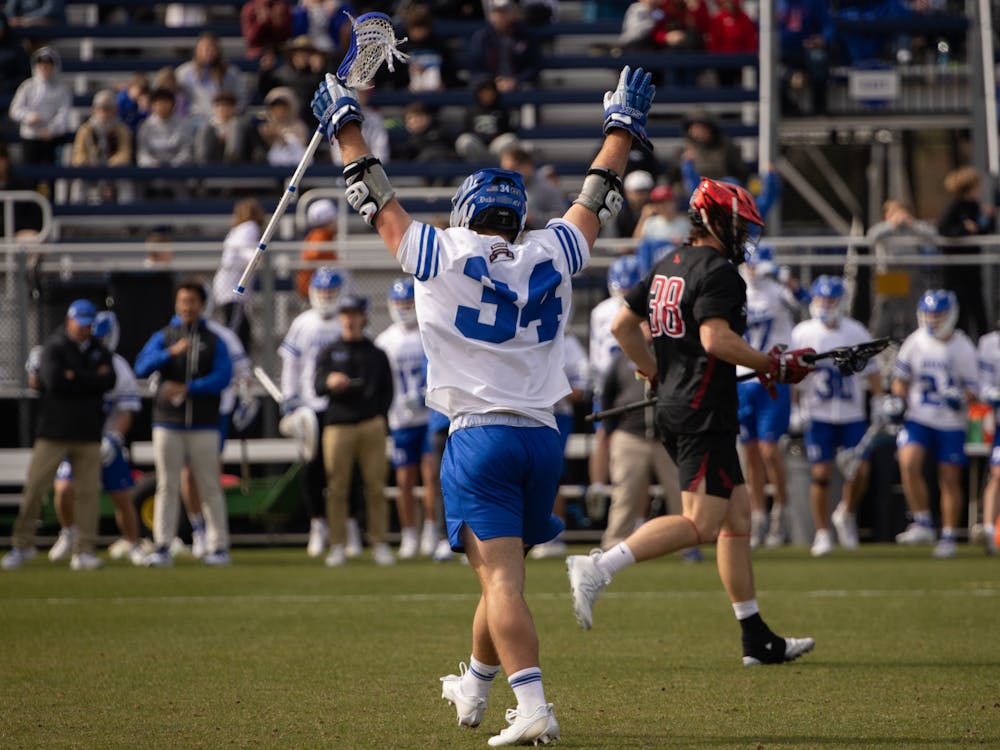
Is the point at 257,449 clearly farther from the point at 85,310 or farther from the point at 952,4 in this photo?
the point at 952,4

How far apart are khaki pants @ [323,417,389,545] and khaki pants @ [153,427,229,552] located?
35.8 inches

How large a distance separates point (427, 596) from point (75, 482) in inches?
157

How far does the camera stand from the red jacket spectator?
20859 mm

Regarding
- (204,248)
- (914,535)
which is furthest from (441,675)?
(204,248)

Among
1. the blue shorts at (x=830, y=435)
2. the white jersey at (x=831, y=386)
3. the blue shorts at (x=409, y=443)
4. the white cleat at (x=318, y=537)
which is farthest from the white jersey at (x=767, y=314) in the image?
the white cleat at (x=318, y=537)

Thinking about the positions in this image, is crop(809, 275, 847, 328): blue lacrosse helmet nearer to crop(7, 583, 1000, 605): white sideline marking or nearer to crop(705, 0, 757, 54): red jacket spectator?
crop(7, 583, 1000, 605): white sideline marking

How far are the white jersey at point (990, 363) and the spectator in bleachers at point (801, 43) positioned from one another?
6.09m

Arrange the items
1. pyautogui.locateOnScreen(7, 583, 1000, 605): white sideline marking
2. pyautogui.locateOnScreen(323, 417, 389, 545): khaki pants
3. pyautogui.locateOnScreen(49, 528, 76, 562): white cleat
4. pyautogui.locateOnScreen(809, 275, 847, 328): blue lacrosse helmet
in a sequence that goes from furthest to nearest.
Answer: pyautogui.locateOnScreen(809, 275, 847, 328): blue lacrosse helmet
pyautogui.locateOnScreen(49, 528, 76, 562): white cleat
pyautogui.locateOnScreen(323, 417, 389, 545): khaki pants
pyautogui.locateOnScreen(7, 583, 1000, 605): white sideline marking

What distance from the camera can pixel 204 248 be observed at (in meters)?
16.3

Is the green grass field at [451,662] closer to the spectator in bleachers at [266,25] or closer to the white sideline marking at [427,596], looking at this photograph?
the white sideline marking at [427,596]

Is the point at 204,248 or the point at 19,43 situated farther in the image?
the point at 19,43

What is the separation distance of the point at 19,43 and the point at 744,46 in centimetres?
935

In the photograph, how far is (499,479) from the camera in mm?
5523

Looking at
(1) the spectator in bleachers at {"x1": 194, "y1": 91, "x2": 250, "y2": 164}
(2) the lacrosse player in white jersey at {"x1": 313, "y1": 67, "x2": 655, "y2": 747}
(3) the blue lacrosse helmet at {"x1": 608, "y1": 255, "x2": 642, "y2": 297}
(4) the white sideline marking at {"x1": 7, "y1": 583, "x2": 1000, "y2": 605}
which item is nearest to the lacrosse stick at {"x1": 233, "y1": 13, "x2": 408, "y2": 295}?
(2) the lacrosse player in white jersey at {"x1": 313, "y1": 67, "x2": 655, "y2": 747}
